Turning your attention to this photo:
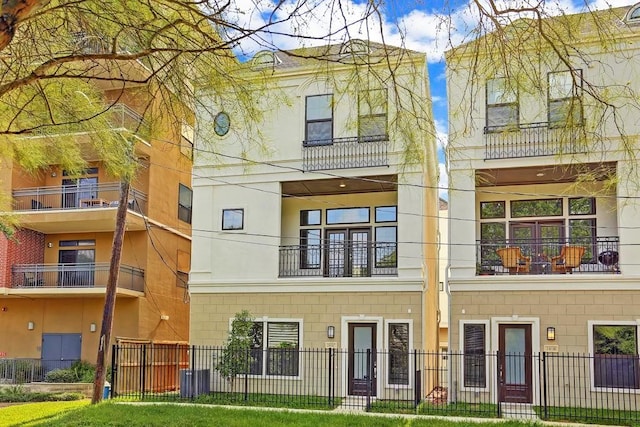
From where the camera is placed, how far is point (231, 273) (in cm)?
1856

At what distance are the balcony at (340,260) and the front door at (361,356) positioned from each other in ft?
5.12

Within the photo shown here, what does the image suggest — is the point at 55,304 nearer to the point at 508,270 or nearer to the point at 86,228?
the point at 86,228

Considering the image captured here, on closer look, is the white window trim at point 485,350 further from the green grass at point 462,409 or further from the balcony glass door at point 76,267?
the balcony glass door at point 76,267

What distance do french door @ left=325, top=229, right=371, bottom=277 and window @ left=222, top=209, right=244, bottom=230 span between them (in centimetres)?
248

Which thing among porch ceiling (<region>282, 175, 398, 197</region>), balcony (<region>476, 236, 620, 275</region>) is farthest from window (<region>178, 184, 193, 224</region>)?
balcony (<region>476, 236, 620, 275</region>)

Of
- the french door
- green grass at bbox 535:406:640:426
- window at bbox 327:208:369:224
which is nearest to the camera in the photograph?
green grass at bbox 535:406:640:426

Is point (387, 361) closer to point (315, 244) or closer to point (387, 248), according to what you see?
point (387, 248)

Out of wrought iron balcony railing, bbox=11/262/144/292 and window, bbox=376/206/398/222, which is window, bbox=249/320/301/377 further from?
wrought iron balcony railing, bbox=11/262/144/292

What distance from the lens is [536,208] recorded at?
58.5 ft

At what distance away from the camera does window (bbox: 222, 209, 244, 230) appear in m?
18.7

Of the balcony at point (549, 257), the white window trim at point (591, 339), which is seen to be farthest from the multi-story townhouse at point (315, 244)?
the white window trim at point (591, 339)

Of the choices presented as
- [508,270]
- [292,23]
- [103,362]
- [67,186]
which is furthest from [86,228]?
[292,23]

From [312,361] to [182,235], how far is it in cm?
860

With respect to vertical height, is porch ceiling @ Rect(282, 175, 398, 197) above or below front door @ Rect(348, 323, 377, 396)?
above
